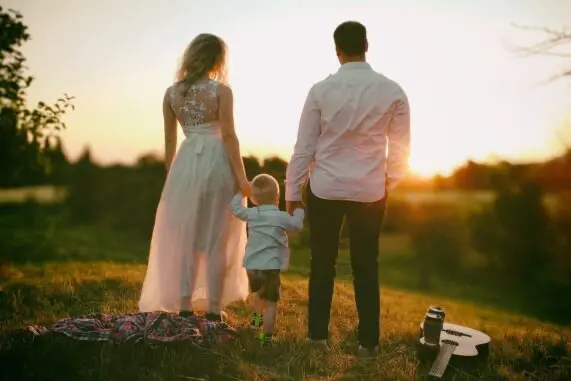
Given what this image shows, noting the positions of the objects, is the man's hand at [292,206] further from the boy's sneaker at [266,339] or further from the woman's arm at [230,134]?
the boy's sneaker at [266,339]

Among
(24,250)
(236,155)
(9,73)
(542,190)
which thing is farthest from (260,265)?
(542,190)

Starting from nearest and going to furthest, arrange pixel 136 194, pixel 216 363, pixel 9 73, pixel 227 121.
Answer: pixel 216 363 → pixel 227 121 → pixel 9 73 → pixel 136 194

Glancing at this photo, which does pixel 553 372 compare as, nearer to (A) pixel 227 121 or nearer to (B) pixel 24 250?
(A) pixel 227 121

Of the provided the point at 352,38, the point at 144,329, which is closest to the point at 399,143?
the point at 352,38

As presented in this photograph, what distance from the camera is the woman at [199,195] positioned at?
459 cm

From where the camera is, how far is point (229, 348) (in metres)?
4.11

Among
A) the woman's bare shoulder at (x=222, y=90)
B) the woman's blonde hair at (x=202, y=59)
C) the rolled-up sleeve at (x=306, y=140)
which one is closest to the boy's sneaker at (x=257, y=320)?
the rolled-up sleeve at (x=306, y=140)

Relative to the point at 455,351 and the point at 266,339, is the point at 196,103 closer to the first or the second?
the point at 266,339

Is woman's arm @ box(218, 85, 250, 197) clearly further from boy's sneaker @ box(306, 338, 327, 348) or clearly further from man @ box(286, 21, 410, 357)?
boy's sneaker @ box(306, 338, 327, 348)

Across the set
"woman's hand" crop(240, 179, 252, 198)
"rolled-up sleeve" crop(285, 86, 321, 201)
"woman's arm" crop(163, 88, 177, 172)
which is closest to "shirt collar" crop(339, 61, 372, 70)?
"rolled-up sleeve" crop(285, 86, 321, 201)

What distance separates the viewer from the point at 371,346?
416 centimetres

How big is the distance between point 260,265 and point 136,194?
7456mm

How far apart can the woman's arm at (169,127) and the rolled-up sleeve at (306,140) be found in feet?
3.92

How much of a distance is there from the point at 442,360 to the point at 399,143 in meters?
1.50
